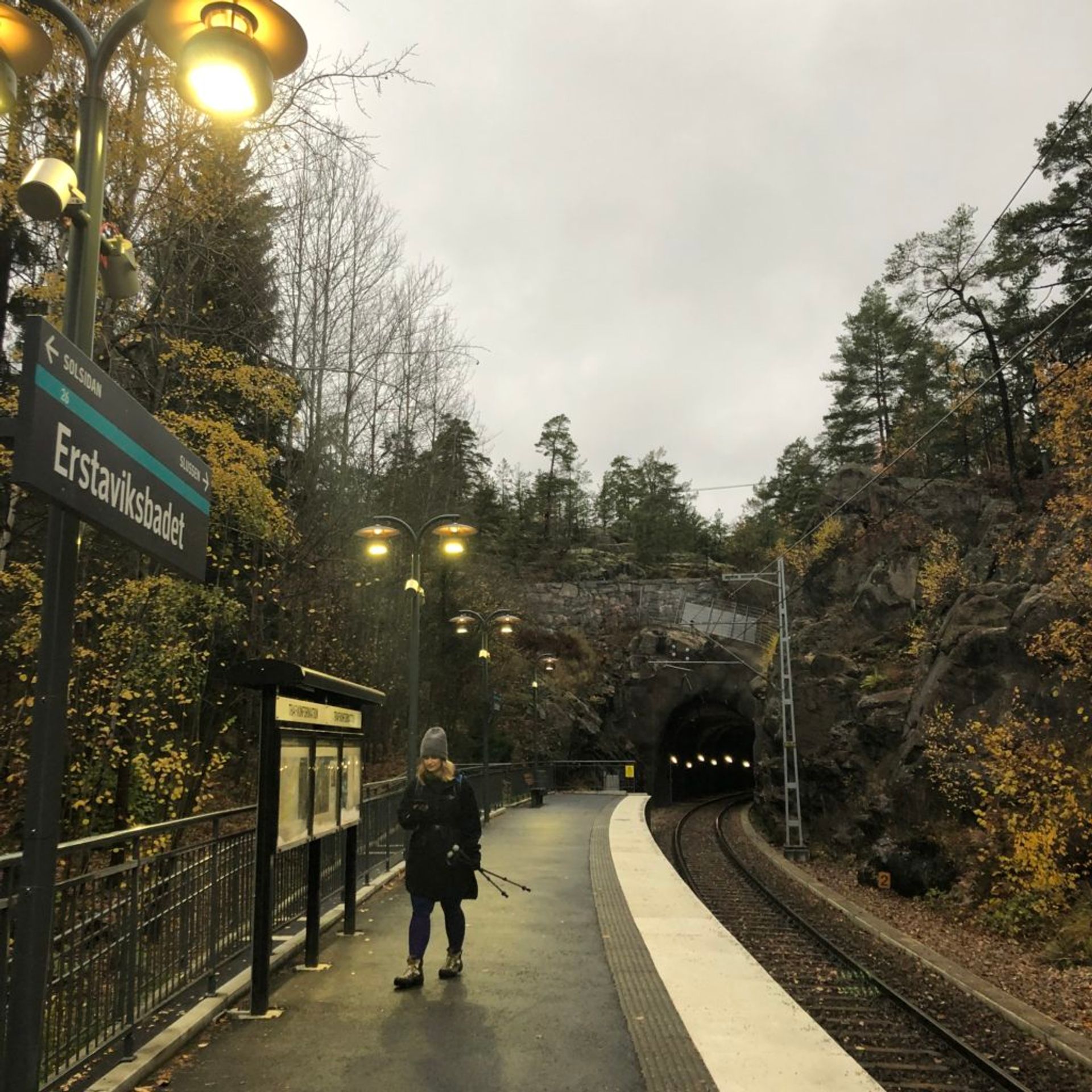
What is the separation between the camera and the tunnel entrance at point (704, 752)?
2142 inches

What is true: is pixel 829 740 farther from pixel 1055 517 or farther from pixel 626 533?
pixel 626 533

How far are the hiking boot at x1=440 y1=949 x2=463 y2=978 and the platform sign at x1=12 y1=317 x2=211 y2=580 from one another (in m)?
Result: 4.38

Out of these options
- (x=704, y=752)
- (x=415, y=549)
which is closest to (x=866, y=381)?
(x=704, y=752)

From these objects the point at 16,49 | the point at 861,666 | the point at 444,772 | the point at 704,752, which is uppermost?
the point at 16,49

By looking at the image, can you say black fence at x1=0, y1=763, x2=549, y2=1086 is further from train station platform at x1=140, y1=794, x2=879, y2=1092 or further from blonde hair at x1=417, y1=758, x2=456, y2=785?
blonde hair at x1=417, y1=758, x2=456, y2=785

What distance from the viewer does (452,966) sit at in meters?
6.92

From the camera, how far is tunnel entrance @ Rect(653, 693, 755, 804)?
178 ft

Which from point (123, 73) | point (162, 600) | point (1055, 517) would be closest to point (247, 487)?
point (162, 600)

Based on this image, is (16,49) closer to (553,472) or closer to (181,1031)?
(181,1031)

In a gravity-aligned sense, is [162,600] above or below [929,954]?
above

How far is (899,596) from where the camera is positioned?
3647cm

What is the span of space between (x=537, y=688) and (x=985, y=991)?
2721cm

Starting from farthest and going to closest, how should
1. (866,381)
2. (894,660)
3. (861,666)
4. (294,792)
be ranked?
(866,381)
(861,666)
(894,660)
(294,792)

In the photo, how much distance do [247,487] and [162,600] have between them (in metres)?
1.80
